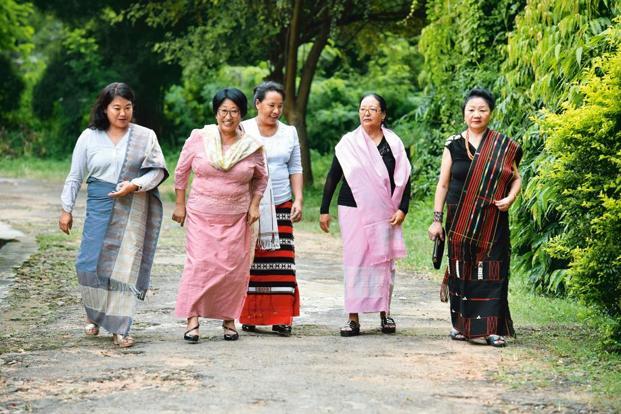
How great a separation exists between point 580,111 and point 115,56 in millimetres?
27798

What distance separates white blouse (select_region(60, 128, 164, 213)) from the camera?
8094 millimetres

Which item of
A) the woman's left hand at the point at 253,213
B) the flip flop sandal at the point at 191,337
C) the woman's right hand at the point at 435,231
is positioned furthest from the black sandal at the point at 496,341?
the flip flop sandal at the point at 191,337

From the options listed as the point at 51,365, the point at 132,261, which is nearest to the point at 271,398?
the point at 51,365

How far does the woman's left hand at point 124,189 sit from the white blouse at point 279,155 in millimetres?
1039

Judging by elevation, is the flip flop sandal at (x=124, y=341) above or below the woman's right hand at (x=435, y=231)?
below

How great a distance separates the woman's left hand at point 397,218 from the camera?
28.1 feet

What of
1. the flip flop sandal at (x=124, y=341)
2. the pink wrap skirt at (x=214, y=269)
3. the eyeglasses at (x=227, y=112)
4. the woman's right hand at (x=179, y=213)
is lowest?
the flip flop sandal at (x=124, y=341)

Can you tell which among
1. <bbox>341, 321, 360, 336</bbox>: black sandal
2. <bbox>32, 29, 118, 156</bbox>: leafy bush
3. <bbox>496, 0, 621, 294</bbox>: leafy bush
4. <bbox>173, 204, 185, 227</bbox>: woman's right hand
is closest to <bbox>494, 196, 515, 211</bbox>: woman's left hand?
<bbox>496, 0, 621, 294</bbox>: leafy bush

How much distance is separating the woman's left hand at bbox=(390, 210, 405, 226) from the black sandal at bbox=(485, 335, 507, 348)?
1139mm

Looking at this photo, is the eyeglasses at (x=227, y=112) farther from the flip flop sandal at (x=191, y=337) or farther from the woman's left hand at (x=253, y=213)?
the flip flop sandal at (x=191, y=337)

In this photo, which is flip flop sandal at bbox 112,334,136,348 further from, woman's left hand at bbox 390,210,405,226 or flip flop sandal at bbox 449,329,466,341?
flip flop sandal at bbox 449,329,466,341

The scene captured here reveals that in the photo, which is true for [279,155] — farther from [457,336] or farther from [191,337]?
[457,336]

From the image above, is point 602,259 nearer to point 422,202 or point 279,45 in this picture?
point 422,202

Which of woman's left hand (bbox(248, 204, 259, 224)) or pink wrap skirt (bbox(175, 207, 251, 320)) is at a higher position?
woman's left hand (bbox(248, 204, 259, 224))
